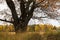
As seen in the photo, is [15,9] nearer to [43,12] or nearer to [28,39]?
[43,12]

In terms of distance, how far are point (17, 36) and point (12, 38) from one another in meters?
0.18

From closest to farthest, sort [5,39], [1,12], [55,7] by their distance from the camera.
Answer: [5,39], [55,7], [1,12]

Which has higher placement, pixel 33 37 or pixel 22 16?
pixel 22 16

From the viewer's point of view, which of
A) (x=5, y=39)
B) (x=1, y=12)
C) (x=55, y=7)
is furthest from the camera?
(x=1, y=12)

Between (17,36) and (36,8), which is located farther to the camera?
(36,8)

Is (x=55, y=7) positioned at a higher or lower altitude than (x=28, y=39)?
higher

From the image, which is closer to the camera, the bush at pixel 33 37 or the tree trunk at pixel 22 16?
the bush at pixel 33 37

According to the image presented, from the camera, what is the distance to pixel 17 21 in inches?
540

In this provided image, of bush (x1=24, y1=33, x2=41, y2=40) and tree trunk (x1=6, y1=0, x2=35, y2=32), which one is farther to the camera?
tree trunk (x1=6, y1=0, x2=35, y2=32)

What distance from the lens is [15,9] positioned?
45.5ft

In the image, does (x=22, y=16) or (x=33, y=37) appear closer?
(x=33, y=37)

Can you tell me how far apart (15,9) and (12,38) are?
6555 mm

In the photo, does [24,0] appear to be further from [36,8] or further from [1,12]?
[1,12]

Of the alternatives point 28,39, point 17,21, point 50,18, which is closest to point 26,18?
point 17,21
